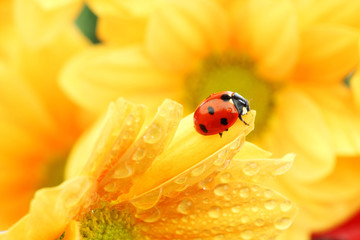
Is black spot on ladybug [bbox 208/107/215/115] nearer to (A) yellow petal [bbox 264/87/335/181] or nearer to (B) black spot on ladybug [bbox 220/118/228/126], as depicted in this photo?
(B) black spot on ladybug [bbox 220/118/228/126]

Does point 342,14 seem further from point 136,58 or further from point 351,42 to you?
point 136,58

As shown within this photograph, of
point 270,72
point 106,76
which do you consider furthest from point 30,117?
point 270,72

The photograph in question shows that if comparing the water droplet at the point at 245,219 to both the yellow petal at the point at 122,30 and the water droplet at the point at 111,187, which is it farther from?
the yellow petal at the point at 122,30

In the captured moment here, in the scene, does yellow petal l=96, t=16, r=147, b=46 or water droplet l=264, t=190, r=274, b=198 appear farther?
yellow petal l=96, t=16, r=147, b=46

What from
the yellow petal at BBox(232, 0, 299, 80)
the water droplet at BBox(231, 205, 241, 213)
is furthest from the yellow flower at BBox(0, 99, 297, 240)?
the yellow petal at BBox(232, 0, 299, 80)

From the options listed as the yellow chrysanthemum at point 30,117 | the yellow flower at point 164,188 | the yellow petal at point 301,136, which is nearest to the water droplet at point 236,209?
the yellow flower at point 164,188

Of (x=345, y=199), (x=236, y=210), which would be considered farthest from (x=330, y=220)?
(x=236, y=210)

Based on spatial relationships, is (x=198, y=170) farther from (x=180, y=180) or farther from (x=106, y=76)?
(x=106, y=76)
